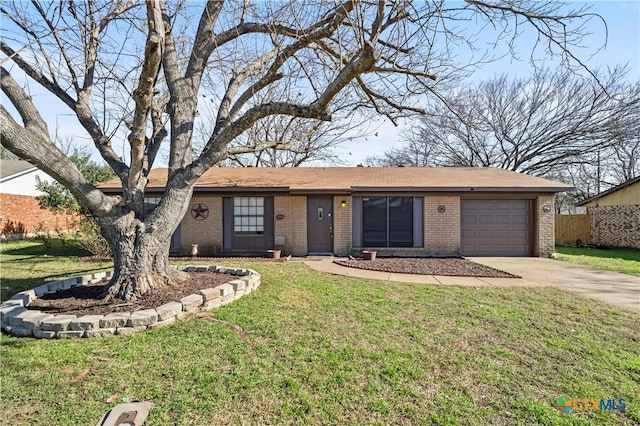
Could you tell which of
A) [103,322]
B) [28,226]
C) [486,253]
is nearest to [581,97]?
[486,253]

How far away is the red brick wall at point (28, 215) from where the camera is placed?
54.2 feet

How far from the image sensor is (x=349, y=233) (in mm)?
11586

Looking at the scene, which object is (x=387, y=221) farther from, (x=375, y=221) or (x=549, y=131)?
(x=549, y=131)

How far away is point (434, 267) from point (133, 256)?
23.8ft

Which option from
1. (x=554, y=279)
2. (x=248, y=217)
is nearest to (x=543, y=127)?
(x=554, y=279)

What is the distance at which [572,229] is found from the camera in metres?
16.7

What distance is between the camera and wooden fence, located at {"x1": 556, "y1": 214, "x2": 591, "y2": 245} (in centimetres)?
1662

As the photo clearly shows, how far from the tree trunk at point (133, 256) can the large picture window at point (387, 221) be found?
7.65m

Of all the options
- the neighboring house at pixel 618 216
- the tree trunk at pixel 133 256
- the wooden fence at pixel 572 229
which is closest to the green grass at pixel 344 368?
the tree trunk at pixel 133 256

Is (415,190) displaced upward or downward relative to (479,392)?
upward

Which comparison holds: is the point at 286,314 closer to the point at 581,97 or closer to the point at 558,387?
the point at 558,387

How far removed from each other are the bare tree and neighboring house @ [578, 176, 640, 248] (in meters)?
6.24

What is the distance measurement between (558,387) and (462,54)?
18.2 feet

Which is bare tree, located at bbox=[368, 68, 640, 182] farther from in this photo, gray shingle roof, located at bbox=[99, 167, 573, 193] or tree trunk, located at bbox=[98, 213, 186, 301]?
tree trunk, located at bbox=[98, 213, 186, 301]
